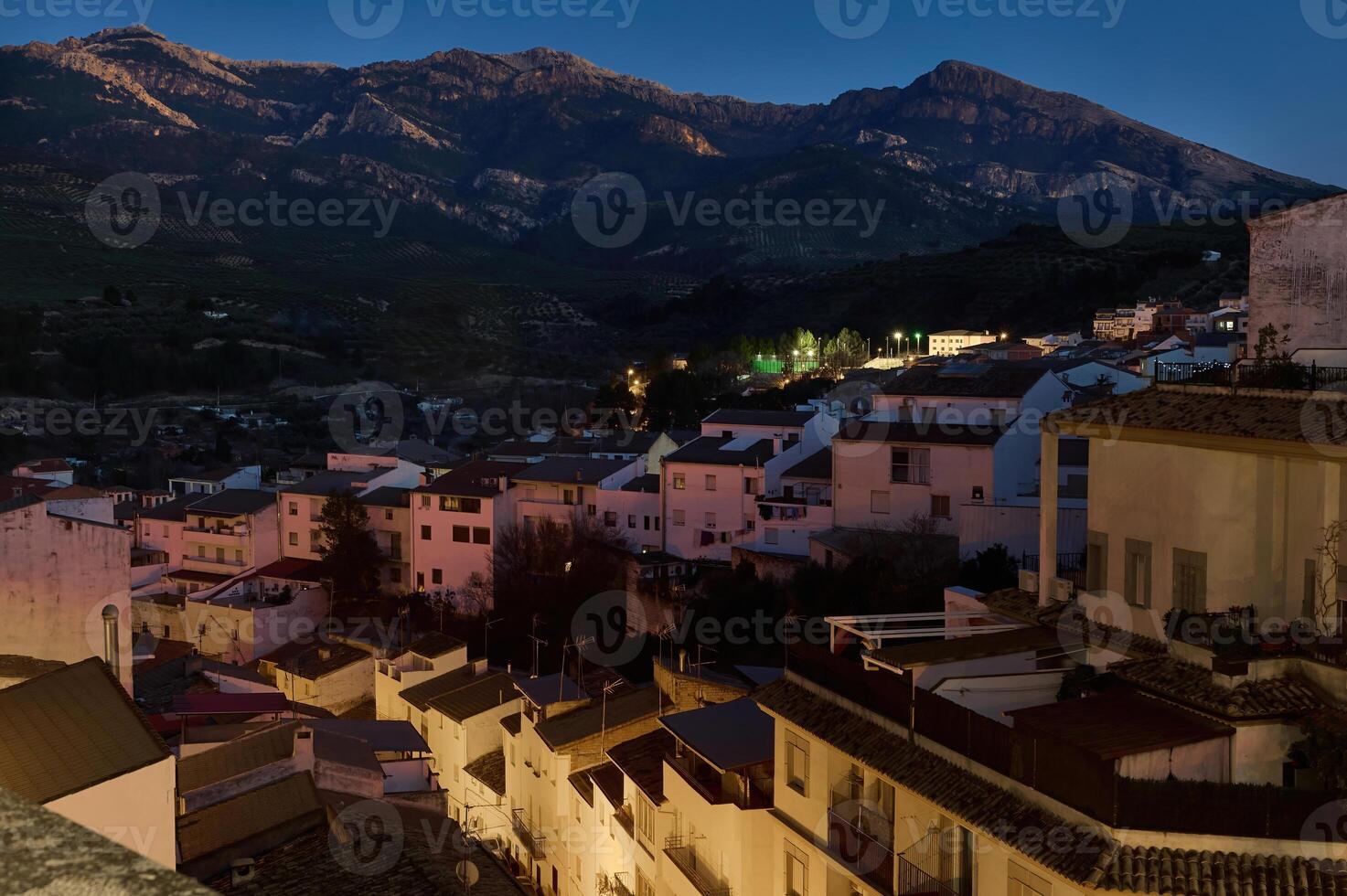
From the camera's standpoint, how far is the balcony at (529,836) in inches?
743

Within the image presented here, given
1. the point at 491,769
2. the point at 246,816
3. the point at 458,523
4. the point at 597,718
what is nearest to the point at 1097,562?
the point at 246,816

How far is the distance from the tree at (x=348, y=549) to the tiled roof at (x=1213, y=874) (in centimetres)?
2952

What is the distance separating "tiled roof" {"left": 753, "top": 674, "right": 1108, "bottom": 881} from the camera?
21.9 ft

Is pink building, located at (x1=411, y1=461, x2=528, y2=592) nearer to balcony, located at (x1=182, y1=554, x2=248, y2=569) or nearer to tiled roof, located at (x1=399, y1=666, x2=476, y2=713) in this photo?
balcony, located at (x1=182, y1=554, x2=248, y2=569)

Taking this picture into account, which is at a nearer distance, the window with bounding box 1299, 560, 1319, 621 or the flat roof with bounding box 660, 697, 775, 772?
the window with bounding box 1299, 560, 1319, 621

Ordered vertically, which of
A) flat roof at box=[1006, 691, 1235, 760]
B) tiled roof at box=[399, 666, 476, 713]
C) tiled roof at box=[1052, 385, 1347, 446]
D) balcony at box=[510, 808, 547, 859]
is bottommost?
balcony at box=[510, 808, 547, 859]

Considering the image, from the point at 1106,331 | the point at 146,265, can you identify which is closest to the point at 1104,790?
the point at 1106,331

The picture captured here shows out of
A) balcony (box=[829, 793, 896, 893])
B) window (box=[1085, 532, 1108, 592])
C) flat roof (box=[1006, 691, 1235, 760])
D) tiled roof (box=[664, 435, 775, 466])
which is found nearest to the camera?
flat roof (box=[1006, 691, 1235, 760])

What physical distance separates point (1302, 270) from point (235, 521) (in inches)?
1273

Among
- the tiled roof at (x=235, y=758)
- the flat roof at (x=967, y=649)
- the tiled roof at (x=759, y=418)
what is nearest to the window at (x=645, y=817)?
the tiled roof at (x=235, y=758)

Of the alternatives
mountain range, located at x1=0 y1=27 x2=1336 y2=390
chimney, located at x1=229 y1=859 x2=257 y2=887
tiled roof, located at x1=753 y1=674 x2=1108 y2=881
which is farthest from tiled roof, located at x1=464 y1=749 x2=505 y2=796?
mountain range, located at x1=0 y1=27 x2=1336 y2=390

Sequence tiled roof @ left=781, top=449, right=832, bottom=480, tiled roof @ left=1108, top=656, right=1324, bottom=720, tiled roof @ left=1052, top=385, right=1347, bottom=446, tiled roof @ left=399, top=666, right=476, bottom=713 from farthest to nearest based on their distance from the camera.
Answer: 1. tiled roof @ left=781, top=449, right=832, bottom=480
2. tiled roof @ left=399, top=666, right=476, bottom=713
3. tiled roof @ left=1052, top=385, right=1347, bottom=446
4. tiled roof @ left=1108, top=656, right=1324, bottom=720

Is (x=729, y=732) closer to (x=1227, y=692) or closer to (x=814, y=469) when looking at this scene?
(x=1227, y=692)

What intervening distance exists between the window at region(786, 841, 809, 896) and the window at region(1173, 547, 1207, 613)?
3.97 metres
